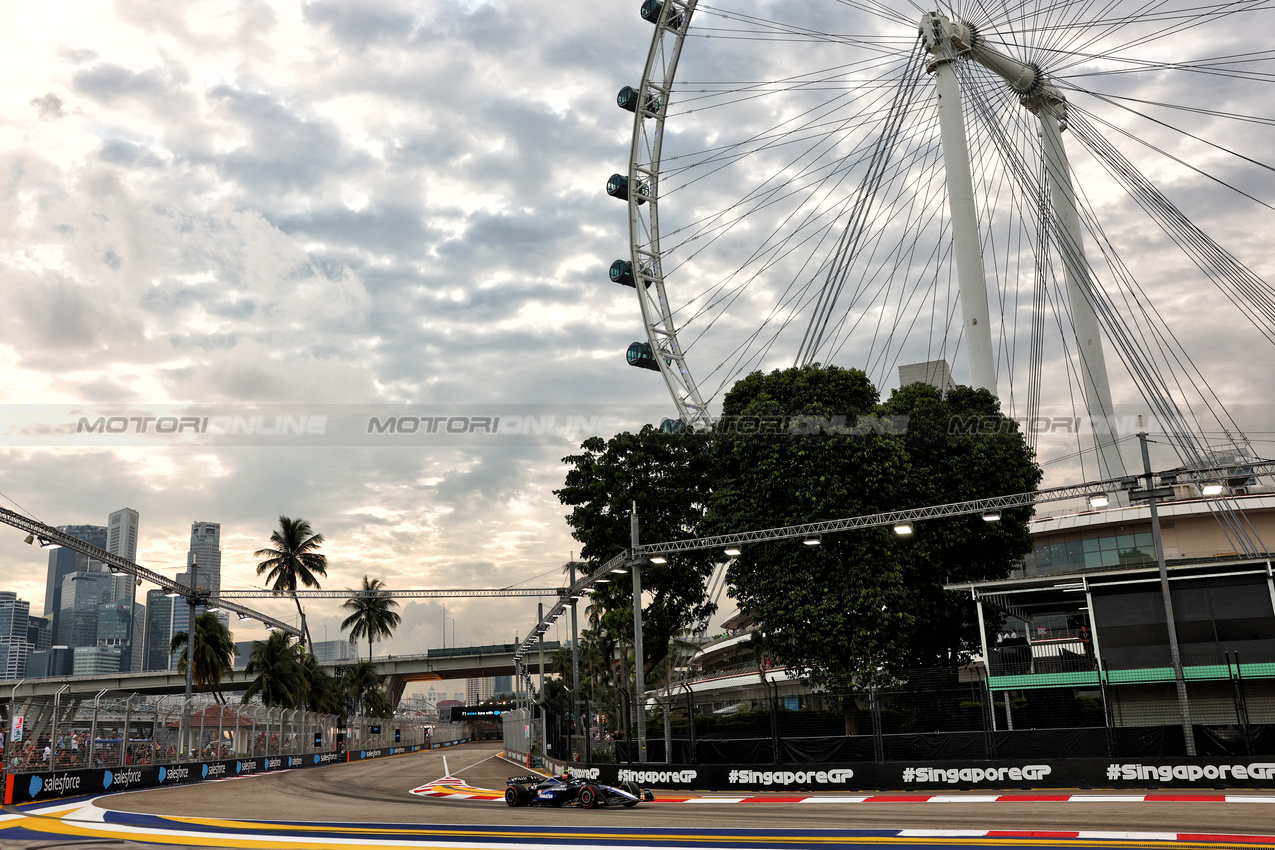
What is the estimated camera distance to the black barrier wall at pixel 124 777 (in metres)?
26.2

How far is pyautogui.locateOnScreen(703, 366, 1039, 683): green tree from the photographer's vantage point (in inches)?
1315

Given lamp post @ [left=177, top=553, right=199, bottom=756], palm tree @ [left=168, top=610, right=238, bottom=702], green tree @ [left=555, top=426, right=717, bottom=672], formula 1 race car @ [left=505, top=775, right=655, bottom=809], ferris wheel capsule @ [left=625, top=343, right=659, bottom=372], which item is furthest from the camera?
palm tree @ [left=168, top=610, right=238, bottom=702]

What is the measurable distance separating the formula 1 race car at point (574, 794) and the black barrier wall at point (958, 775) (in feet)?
11.8

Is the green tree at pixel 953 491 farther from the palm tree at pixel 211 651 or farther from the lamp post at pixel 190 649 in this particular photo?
the palm tree at pixel 211 651

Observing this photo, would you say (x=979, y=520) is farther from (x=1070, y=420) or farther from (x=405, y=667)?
(x=405, y=667)

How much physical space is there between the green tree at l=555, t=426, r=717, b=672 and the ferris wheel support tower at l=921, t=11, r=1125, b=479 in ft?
43.8

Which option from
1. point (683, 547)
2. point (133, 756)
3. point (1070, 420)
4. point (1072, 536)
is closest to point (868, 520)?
point (683, 547)

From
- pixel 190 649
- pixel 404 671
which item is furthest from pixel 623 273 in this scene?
pixel 404 671

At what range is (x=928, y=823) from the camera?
17203 mm

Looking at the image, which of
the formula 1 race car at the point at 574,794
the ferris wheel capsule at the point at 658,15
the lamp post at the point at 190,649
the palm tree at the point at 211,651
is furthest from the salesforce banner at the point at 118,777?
the ferris wheel capsule at the point at 658,15

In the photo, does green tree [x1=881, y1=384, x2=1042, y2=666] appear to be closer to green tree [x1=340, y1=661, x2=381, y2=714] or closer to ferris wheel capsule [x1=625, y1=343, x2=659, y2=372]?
ferris wheel capsule [x1=625, y1=343, x2=659, y2=372]

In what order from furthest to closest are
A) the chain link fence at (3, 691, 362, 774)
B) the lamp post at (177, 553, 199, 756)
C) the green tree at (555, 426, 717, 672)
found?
1. the green tree at (555, 426, 717, 672)
2. the lamp post at (177, 553, 199, 756)
3. the chain link fence at (3, 691, 362, 774)

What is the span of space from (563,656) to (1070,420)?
60547 millimetres

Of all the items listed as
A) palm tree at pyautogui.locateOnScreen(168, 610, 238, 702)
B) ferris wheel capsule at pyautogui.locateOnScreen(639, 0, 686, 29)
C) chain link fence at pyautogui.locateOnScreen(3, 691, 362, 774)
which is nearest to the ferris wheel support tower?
ferris wheel capsule at pyautogui.locateOnScreen(639, 0, 686, 29)
